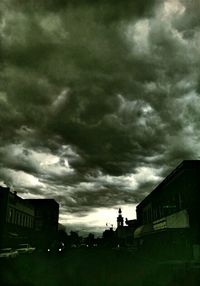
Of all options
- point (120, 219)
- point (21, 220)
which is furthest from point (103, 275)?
point (120, 219)

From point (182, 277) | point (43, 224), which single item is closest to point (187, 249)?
point (182, 277)

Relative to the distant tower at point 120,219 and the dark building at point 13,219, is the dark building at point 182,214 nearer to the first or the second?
the dark building at point 13,219

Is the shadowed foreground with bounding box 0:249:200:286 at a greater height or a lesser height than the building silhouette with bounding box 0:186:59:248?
lesser

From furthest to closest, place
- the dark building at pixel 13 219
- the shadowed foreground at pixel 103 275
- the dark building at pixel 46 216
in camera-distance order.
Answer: the dark building at pixel 46 216 → the dark building at pixel 13 219 → the shadowed foreground at pixel 103 275

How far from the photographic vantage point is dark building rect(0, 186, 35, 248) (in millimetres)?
56116

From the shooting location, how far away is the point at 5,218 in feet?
184

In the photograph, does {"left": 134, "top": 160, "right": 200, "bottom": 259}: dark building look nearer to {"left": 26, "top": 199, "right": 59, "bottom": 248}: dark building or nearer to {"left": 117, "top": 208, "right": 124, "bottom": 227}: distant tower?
{"left": 26, "top": 199, "right": 59, "bottom": 248}: dark building

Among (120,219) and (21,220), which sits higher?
(120,219)

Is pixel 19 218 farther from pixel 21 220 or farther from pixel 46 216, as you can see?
pixel 46 216

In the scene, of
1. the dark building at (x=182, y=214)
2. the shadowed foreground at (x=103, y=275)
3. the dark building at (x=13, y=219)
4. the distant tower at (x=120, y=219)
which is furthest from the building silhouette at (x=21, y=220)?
the shadowed foreground at (x=103, y=275)

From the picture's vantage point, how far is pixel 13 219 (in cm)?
6184

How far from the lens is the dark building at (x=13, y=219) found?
184 feet

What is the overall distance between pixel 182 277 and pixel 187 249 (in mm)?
21163

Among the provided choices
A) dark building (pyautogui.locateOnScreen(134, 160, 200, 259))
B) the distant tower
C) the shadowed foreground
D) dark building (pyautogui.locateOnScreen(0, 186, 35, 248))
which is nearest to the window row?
dark building (pyautogui.locateOnScreen(0, 186, 35, 248))
